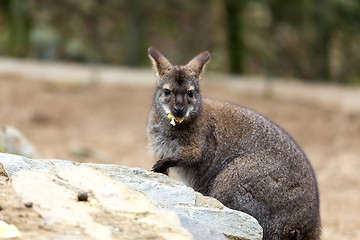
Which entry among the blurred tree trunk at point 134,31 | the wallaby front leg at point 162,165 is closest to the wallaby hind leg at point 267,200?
the wallaby front leg at point 162,165

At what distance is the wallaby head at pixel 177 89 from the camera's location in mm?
6059

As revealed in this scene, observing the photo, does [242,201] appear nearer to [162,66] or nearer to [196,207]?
[196,207]

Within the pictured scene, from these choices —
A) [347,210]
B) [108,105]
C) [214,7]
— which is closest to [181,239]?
[347,210]

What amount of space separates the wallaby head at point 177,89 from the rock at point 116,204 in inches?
36.2

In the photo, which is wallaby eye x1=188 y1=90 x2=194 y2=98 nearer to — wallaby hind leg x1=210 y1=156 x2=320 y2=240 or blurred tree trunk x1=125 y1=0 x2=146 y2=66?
wallaby hind leg x1=210 y1=156 x2=320 y2=240

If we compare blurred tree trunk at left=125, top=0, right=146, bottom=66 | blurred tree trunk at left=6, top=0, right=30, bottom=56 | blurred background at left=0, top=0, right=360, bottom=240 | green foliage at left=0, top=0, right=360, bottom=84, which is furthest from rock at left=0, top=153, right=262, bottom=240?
blurred tree trunk at left=6, top=0, right=30, bottom=56

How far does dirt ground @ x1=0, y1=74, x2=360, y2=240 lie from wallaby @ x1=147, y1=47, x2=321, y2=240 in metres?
3.39

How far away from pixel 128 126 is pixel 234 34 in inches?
203

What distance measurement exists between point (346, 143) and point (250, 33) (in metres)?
7.27

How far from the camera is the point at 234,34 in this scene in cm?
1886

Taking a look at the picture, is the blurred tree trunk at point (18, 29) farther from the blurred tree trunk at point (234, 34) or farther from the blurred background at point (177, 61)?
the blurred tree trunk at point (234, 34)

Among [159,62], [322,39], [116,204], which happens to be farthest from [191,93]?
[322,39]

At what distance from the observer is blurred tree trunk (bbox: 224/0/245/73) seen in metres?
18.3

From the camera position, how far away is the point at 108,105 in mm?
16578
